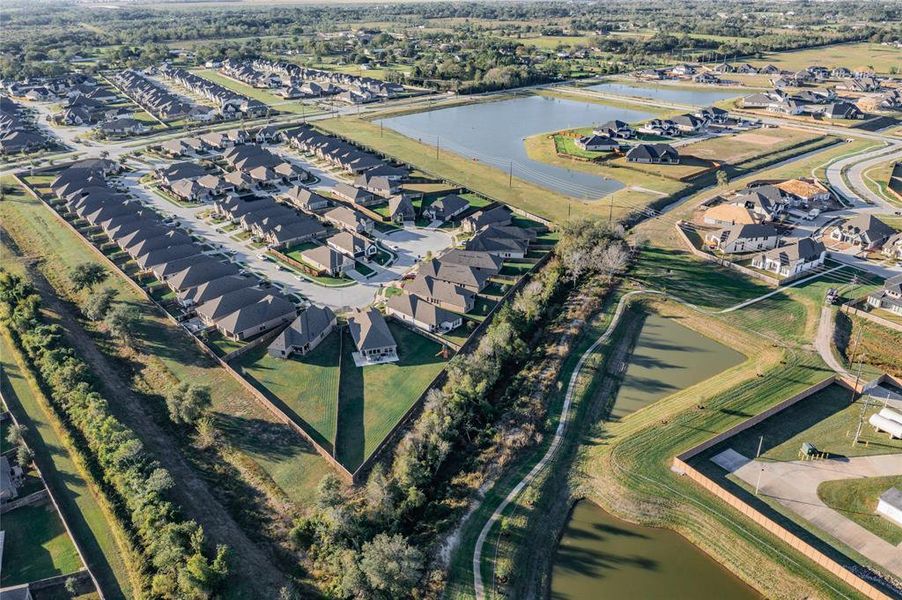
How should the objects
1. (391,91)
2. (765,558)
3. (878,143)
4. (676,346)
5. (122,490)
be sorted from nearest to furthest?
1. (765,558)
2. (122,490)
3. (676,346)
4. (878,143)
5. (391,91)

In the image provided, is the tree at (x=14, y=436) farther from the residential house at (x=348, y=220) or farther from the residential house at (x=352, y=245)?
the residential house at (x=348, y=220)

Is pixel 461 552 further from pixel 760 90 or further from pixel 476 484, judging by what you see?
pixel 760 90

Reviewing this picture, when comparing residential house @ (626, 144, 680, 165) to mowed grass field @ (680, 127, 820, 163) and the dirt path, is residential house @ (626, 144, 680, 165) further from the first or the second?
the dirt path

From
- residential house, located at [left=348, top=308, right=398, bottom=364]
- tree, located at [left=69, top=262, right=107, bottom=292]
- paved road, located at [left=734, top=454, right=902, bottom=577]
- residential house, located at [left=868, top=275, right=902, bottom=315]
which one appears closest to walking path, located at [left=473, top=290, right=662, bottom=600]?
paved road, located at [left=734, top=454, right=902, bottom=577]

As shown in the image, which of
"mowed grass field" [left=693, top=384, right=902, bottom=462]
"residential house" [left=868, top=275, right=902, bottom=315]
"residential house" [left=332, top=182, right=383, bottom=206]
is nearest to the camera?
"mowed grass field" [left=693, top=384, right=902, bottom=462]

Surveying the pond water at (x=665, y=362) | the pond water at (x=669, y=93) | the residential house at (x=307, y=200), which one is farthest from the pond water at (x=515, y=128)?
the pond water at (x=665, y=362)

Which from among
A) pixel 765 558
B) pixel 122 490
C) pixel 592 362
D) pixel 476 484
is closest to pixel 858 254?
pixel 592 362
